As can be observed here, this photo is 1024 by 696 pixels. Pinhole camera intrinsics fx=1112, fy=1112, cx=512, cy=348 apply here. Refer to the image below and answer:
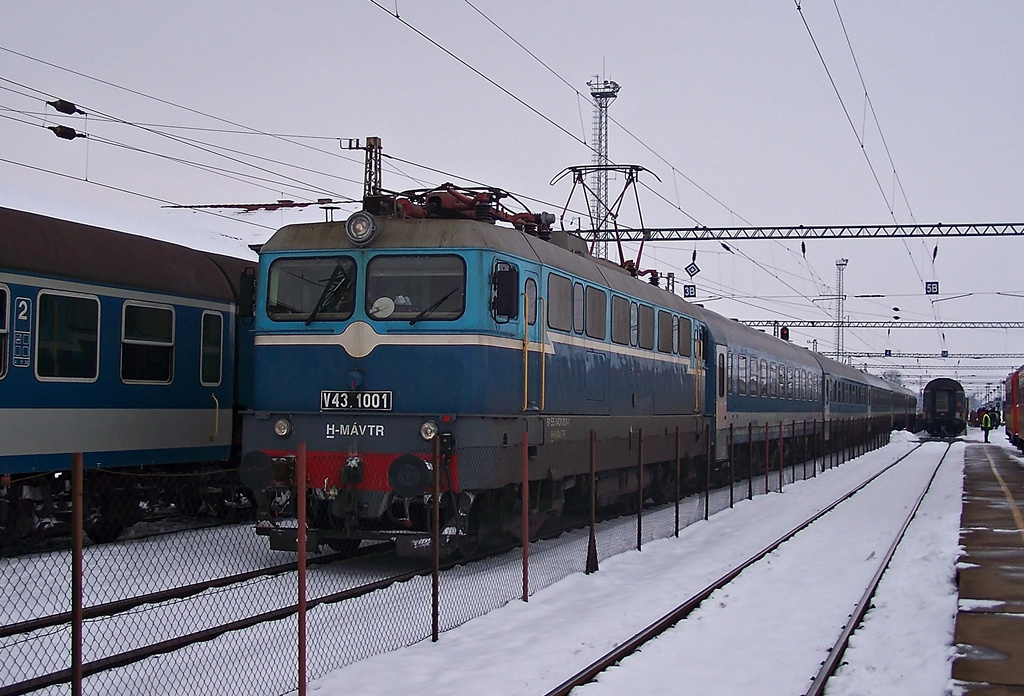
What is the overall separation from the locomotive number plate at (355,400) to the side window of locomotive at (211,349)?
3.92 m

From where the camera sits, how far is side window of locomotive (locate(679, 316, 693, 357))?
19.7 metres

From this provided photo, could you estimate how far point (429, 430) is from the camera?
11.4 m

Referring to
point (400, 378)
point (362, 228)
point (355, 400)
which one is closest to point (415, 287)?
point (362, 228)

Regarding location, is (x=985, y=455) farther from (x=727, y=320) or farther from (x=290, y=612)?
(x=290, y=612)

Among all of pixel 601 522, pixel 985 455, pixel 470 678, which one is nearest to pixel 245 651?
pixel 470 678

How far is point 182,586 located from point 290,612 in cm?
169

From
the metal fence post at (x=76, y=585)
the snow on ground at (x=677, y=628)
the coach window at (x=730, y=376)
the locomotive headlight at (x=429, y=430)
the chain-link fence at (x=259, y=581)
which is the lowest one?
the snow on ground at (x=677, y=628)

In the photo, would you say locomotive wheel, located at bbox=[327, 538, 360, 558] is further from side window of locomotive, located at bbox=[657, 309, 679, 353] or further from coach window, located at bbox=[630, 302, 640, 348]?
side window of locomotive, located at bbox=[657, 309, 679, 353]

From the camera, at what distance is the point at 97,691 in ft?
23.8

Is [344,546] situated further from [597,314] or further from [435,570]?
[597,314]

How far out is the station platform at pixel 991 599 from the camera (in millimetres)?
7996

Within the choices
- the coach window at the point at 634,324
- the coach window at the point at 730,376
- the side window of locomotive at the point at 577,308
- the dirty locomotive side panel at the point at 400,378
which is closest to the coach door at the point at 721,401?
the coach window at the point at 730,376

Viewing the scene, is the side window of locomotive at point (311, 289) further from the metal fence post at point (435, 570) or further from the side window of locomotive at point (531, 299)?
the metal fence post at point (435, 570)

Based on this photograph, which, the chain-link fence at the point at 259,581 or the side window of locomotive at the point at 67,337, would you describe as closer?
the chain-link fence at the point at 259,581
